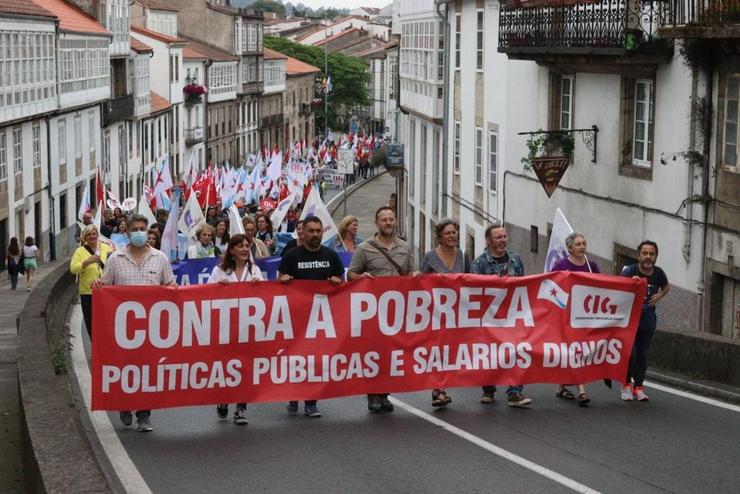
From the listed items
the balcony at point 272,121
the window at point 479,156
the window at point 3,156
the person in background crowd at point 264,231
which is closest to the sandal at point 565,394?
the person in background crowd at point 264,231

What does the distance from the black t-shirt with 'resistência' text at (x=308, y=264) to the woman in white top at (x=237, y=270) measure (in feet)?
0.90

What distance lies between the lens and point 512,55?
28.0 m

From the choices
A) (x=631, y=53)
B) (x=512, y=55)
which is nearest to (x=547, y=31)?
(x=512, y=55)

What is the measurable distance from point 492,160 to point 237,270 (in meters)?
22.0

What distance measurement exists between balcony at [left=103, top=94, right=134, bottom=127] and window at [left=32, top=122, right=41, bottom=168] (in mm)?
13694

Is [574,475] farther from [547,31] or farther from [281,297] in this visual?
[547,31]

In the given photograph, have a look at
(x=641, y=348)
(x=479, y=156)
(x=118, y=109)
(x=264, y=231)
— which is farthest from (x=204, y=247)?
(x=118, y=109)

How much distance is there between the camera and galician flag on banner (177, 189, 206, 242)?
Answer: 25578mm

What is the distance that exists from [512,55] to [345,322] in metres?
16.5

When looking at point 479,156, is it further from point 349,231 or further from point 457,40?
point 349,231

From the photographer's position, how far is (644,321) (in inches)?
526

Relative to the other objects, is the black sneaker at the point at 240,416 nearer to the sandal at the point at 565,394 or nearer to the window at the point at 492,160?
the sandal at the point at 565,394

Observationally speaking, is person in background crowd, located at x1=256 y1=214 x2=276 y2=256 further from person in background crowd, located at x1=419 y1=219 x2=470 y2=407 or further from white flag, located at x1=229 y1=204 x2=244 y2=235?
person in background crowd, located at x1=419 y1=219 x2=470 y2=407

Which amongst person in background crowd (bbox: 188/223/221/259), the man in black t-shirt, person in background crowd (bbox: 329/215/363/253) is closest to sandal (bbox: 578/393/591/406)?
the man in black t-shirt
